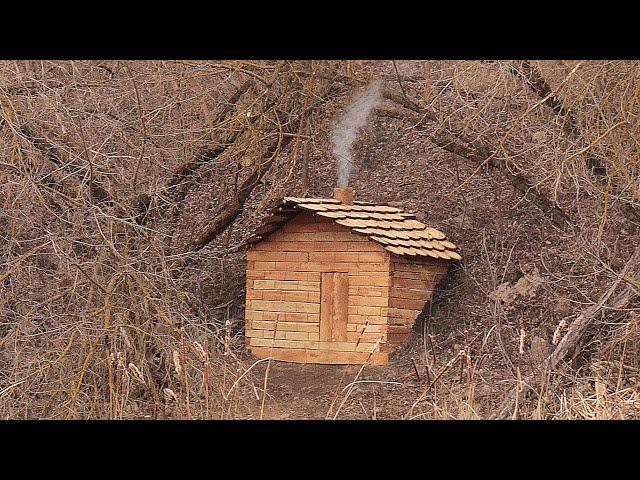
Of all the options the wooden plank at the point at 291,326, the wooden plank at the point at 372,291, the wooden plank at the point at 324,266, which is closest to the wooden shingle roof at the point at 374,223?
the wooden plank at the point at 324,266

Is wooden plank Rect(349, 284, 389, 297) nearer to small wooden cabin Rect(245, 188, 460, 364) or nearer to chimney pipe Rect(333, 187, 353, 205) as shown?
small wooden cabin Rect(245, 188, 460, 364)

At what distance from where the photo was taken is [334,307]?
44.2ft

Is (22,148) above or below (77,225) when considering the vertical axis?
above

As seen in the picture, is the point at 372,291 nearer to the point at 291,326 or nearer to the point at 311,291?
the point at 311,291

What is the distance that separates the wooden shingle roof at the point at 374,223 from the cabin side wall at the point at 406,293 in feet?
0.62

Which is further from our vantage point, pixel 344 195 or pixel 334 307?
pixel 344 195

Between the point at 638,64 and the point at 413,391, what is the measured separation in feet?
13.4

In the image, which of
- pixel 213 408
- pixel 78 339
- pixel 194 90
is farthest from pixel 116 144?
pixel 213 408

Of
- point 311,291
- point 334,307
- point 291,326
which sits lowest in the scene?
point 291,326

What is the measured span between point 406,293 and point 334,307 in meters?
0.83

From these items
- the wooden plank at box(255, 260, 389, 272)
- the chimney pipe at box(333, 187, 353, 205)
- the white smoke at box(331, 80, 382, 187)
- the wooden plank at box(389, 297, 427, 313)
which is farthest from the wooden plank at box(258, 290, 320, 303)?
the white smoke at box(331, 80, 382, 187)

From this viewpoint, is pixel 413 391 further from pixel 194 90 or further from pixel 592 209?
pixel 194 90

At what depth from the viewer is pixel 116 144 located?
12.1 meters

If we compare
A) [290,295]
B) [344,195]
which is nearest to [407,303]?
[290,295]
